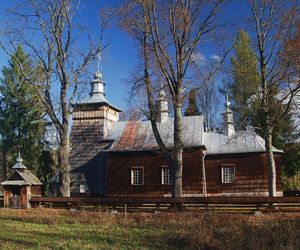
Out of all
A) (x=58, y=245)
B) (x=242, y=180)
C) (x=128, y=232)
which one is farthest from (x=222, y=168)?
(x=58, y=245)

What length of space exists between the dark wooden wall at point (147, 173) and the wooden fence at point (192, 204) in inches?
355

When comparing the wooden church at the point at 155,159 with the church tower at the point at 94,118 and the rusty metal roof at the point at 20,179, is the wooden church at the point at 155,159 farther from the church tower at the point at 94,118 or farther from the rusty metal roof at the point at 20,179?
the rusty metal roof at the point at 20,179

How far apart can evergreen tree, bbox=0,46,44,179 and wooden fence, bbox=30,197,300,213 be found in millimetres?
16947

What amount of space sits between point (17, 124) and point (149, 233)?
28.1 meters

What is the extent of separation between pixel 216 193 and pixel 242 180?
2021 mm

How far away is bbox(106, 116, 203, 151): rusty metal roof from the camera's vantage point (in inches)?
1120

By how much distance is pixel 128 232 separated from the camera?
11.7 meters

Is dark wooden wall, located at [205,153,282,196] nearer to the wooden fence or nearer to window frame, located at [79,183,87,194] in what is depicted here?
window frame, located at [79,183,87,194]

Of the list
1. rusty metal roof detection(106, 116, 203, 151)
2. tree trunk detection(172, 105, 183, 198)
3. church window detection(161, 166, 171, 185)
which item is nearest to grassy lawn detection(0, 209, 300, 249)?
tree trunk detection(172, 105, 183, 198)

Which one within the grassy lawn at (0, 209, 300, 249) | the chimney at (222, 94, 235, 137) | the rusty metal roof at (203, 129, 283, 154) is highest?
the chimney at (222, 94, 235, 137)

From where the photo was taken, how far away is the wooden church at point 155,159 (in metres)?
27.2

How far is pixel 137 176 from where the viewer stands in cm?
2914

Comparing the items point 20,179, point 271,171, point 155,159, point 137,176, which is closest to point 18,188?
point 20,179

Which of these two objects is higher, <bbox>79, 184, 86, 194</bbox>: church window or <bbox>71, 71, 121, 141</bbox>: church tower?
<bbox>71, 71, 121, 141</bbox>: church tower
